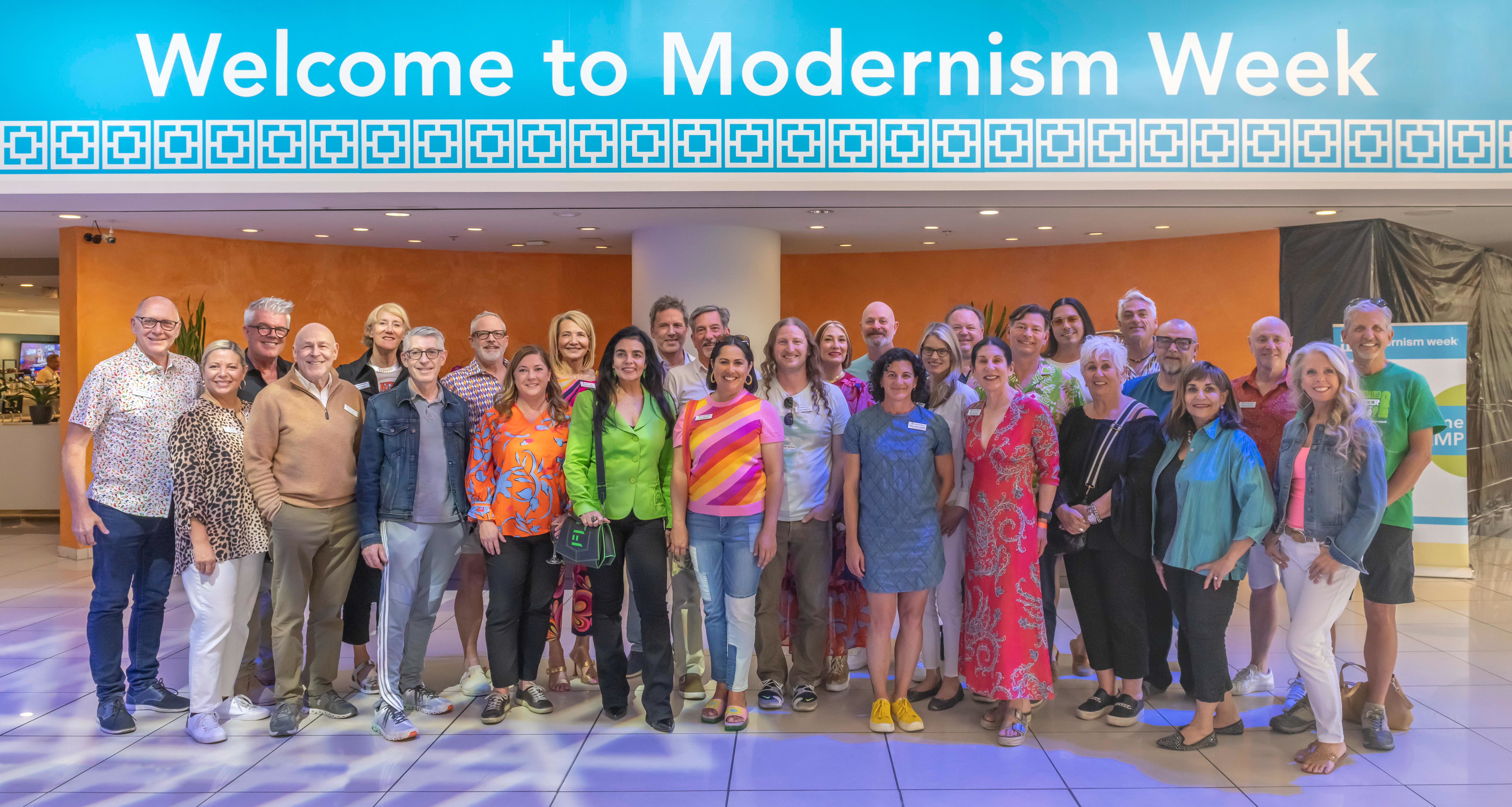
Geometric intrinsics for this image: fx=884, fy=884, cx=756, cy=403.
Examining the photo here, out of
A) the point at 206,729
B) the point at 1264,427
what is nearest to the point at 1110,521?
the point at 1264,427

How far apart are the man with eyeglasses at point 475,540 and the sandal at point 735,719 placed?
113 centimetres

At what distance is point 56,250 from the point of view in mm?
8445

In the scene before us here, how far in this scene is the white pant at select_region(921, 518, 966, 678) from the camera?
3.74 m

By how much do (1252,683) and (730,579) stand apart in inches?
97.0

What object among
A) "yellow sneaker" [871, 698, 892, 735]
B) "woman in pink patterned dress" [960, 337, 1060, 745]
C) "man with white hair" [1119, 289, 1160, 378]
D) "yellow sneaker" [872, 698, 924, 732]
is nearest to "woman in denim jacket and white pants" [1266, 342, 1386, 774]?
"woman in pink patterned dress" [960, 337, 1060, 745]

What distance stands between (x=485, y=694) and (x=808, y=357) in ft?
6.95

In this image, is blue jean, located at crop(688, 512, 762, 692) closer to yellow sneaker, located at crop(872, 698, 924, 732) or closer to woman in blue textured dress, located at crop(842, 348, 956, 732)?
woman in blue textured dress, located at crop(842, 348, 956, 732)

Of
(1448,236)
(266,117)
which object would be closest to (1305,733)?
(266,117)

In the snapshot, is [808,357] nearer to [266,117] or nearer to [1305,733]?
[1305,733]

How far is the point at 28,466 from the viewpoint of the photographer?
8867mm

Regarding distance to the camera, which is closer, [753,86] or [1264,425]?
[1264,425]

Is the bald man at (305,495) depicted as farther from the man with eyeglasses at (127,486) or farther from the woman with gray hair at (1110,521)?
the woman with gray hair at (1110,521)

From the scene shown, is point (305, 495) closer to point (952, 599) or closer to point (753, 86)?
point (952, 599)

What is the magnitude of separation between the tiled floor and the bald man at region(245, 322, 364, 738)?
0.32m
